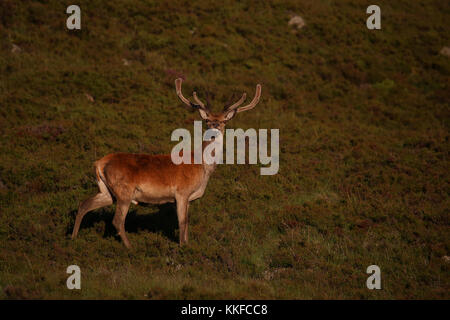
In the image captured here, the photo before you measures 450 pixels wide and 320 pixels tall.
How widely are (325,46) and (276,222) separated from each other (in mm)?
15071

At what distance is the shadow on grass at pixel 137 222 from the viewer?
10.7m

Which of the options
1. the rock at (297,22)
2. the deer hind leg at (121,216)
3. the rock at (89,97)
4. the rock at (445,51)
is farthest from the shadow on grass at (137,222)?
the rock at (445,51)

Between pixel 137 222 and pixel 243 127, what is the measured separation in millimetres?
6969

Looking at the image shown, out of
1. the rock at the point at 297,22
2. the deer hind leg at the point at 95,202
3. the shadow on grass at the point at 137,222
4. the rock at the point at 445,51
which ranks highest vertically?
the rock at the point at 297,22

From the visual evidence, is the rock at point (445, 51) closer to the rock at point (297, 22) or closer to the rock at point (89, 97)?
the rock at point (297, 22)

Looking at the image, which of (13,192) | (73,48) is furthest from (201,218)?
(73,48)

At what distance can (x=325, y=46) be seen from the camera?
78.9 ft

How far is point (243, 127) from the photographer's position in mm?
17047

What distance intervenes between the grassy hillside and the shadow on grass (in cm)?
5

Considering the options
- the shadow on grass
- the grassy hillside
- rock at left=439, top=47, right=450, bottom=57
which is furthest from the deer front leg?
rock at left=439, top=47, right=450, bottom=57

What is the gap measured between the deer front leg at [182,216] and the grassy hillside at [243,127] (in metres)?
0.28

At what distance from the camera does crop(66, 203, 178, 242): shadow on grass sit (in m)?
10.7
